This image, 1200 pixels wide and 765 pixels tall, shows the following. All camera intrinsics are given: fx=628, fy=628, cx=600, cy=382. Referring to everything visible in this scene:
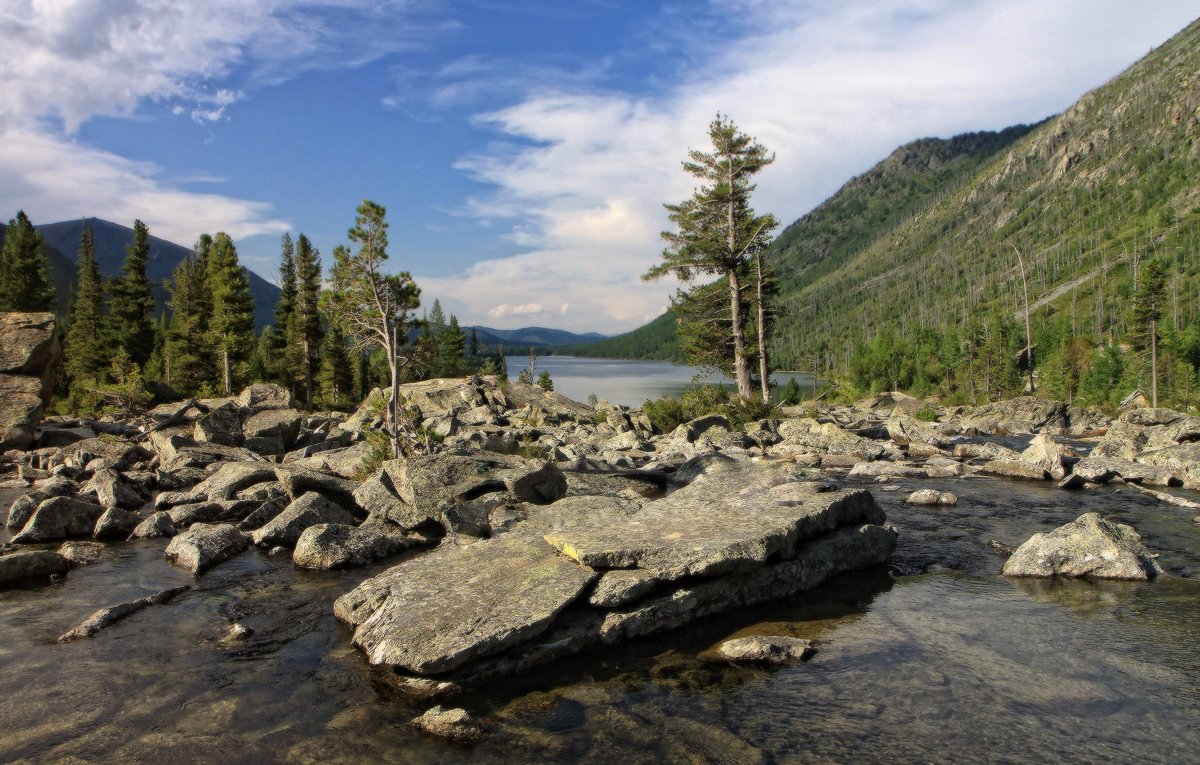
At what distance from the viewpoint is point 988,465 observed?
24141mm

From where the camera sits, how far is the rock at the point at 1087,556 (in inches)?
489

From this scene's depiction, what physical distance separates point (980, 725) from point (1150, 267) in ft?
249

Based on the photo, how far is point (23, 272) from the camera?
59219 millimetres

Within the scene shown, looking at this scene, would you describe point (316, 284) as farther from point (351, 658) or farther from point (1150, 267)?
point (1150, 267)

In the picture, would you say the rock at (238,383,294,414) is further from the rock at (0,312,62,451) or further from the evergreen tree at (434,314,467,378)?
the evergreen tree at (434,314,467,378)

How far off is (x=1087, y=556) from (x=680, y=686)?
9.49 meters

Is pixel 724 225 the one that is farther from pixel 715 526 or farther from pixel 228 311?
pixel 228 311

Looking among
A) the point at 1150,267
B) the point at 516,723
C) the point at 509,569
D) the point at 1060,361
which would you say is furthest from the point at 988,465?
the point at 1060,361

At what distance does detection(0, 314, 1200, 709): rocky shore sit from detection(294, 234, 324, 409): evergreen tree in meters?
33.1

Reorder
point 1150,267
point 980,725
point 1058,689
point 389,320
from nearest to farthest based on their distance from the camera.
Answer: point 980,725 < point 1058,689 < point 389,320 < point 1150,267

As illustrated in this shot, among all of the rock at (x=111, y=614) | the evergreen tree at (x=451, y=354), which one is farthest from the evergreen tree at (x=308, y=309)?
the rock at (x=111, y=614)

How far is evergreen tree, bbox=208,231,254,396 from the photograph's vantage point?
182 feet

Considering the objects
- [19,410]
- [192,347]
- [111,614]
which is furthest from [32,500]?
[192,347]

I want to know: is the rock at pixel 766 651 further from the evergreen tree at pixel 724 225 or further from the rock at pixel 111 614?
the evergreen tree at pixel 724 225
